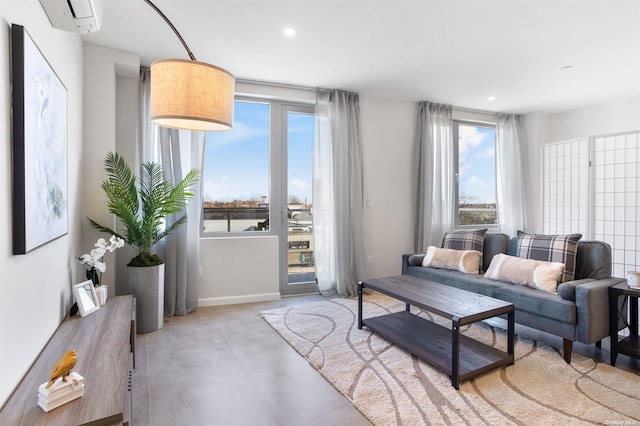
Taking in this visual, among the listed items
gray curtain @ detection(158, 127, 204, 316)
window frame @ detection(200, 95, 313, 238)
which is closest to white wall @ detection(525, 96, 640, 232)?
window frame @ detection(200, 95, 313, 238)

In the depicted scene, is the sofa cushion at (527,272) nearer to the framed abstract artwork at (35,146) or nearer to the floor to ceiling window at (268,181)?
the floor to ceiling window at (268,181)

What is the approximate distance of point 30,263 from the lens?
1.64 meters

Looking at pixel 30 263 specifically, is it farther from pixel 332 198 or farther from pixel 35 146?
pixel 332 198

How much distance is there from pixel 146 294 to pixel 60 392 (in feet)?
6.36

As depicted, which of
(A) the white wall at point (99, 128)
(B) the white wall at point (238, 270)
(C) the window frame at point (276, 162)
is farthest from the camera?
(C) the window frame at point (276, 162)

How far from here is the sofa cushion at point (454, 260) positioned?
371cm

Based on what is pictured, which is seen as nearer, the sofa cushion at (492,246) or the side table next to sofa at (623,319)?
the side table next to sofa at (623,319)

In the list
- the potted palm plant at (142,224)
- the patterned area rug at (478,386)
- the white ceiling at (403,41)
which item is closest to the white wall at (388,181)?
the white ceiling at (403,41)

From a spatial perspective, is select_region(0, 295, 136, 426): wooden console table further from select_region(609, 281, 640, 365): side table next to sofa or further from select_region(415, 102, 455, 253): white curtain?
select_region(415, 102, 455, 253): white curtain

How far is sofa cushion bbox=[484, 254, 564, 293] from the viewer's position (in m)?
2.89

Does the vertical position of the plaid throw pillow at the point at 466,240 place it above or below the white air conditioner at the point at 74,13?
below

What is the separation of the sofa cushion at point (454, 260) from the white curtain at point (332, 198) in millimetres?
1004

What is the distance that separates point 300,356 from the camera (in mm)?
2703

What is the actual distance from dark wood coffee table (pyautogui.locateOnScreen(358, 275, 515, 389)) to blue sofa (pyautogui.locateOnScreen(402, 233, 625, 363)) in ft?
1.34
